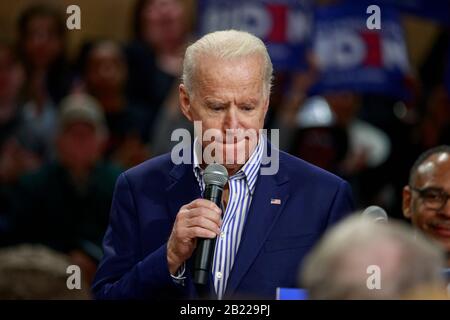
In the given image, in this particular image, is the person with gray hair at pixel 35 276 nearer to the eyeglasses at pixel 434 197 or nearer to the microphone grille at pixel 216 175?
the microphone grille at pixel 216 175

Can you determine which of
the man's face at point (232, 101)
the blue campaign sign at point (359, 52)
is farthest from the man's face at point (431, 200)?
the blue campaign sign at point (359, 52)

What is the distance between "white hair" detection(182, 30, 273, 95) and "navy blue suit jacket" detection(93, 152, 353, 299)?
22cm

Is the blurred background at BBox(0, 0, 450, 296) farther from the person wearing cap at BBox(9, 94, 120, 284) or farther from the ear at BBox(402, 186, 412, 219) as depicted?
the ear at BBox(402, 186, 412, 219)

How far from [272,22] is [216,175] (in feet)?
8.50

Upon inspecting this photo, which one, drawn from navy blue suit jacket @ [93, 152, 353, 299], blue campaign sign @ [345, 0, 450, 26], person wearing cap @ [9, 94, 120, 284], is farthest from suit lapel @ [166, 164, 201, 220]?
blue campaign sign @ [345, 0, 450, 26]

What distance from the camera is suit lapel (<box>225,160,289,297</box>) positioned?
88.1 inches

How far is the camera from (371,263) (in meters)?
1.56

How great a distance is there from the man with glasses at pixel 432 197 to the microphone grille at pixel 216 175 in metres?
0.82

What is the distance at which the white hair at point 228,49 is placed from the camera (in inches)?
88.0

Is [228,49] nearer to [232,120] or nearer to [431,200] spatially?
[232,120]

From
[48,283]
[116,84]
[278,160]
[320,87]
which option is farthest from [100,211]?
[48,283]

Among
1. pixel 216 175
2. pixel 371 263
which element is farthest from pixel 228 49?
pixel 371 263

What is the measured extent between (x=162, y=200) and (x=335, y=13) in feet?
8.99

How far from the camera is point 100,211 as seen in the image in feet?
13.2
